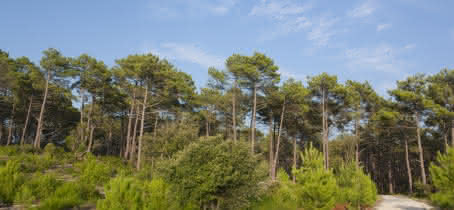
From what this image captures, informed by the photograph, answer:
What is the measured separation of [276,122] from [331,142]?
1243 cm

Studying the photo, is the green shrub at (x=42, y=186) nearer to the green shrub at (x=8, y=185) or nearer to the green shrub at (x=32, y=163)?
the green shrub at (x=8, y=185)

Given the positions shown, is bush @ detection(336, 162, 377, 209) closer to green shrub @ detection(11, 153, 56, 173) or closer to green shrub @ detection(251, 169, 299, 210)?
green shrub @ detection(251, 169, 299, 210)

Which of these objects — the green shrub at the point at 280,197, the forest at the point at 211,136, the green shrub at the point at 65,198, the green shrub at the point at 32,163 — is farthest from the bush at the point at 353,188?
the green shrub at the point at 32,163

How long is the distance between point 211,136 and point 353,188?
10045 mm

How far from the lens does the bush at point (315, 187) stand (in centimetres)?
1107

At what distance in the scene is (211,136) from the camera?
9.28 metres

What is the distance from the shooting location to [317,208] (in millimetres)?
10977

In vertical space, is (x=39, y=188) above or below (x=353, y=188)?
above

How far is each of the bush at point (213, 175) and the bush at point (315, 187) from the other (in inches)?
146

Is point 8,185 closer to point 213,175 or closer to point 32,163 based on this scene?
point 213,175

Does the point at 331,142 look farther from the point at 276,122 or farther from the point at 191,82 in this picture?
the point at 191,82

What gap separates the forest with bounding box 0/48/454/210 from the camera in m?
8.31

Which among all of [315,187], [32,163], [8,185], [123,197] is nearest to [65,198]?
[8,185]

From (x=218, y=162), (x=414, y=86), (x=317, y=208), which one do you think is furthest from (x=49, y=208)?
(x=414, y=86)
